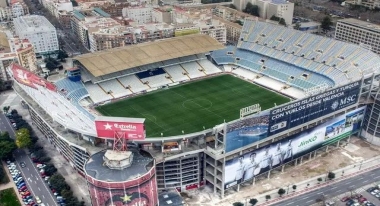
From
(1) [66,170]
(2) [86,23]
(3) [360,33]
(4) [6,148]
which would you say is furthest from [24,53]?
(3) [360,33]

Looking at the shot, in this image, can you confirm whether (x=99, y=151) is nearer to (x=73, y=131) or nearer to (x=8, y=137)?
(x=73, y=131)

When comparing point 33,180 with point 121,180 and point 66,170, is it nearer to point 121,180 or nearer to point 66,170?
point 66,170

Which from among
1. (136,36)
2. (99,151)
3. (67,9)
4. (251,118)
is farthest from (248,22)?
(67,9)

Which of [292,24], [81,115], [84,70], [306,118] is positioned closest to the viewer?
[306,118]

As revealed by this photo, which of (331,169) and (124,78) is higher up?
(124,78)

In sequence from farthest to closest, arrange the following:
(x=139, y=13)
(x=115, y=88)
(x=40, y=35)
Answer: (x=139, y=13) < (x=40, y=35) < (x=115, y=88)

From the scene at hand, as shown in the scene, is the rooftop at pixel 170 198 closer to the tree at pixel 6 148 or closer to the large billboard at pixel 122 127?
the large billboard at pixel 122 127
